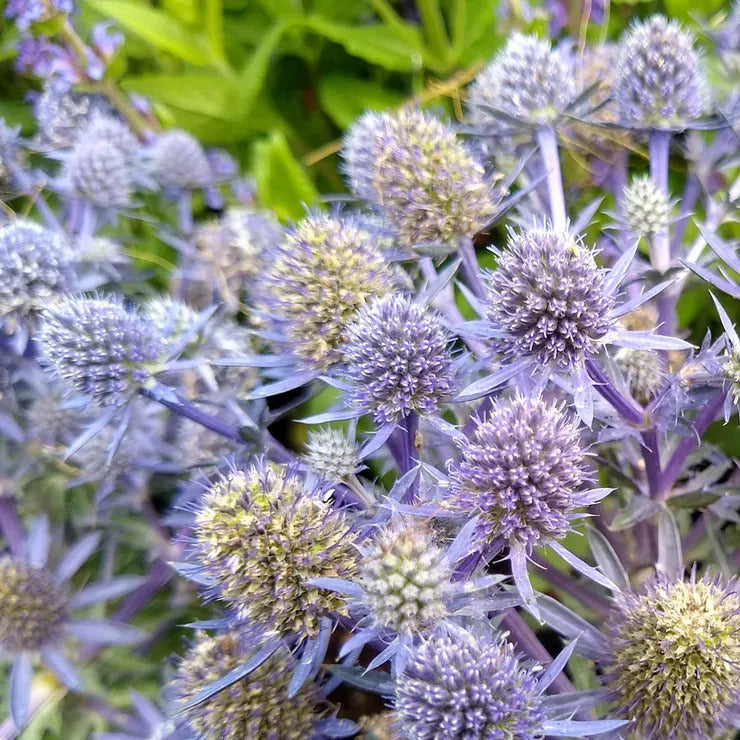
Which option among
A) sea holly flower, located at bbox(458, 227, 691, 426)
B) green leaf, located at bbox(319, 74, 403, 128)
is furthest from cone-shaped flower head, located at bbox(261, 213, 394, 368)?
green leaf, located at bbox(319, 74, 403, 128)

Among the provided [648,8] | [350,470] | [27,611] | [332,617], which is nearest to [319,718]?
[332,617]

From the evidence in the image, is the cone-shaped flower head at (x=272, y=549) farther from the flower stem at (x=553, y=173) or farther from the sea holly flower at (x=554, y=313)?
the flower stem at (x=553, y=173)

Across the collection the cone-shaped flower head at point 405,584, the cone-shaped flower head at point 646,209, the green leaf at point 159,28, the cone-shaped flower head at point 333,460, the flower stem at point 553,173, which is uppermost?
the green leaf at point 159,28

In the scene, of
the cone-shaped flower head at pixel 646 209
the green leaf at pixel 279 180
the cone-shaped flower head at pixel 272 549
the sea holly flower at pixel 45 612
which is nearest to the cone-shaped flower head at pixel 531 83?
the cone-shaped flower head at pixel 646 209

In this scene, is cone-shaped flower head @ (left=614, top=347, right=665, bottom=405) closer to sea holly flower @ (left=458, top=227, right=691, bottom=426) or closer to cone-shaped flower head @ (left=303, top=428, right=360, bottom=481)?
sea holly flower @ (left=458, top=227, right=691, bottom=426)

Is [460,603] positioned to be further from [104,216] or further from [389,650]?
[104,216]

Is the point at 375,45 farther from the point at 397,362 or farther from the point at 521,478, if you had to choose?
the point at 521,478
